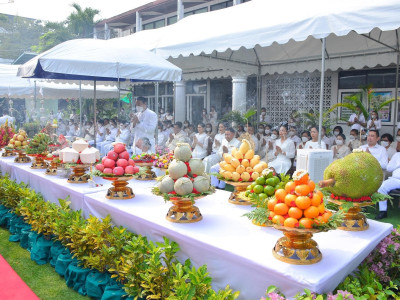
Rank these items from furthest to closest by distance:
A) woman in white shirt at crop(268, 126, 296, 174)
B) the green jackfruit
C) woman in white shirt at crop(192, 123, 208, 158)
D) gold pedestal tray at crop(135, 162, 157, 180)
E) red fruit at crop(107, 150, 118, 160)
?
woman in white shirt at crop(192, 123, 208, 158), woman in white shirt at crop(268, 126, 296, 174), gold pedestal tray at crop(135, 162, 157, 180), red fruit at crop(107, 150, 118, 160), the green jackfruit

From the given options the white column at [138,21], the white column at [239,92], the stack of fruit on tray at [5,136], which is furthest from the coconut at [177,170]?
the white column at [138,21]

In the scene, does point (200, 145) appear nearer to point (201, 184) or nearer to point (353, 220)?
point (201, 184)

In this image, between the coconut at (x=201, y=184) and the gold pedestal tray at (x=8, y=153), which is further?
the gold pedestal tray at (x=8, y=153)

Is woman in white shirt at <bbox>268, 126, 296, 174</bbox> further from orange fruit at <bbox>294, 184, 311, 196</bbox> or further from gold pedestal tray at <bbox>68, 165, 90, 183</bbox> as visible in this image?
orange fruit at <bbox>294, 184, 311, 196</bbox>

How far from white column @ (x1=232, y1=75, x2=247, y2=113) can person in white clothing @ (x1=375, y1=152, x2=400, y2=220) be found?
5320mm

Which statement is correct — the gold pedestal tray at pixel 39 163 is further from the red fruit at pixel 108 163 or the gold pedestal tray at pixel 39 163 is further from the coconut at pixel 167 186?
the coconut at pixel 167 186

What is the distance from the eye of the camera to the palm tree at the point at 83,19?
25.2 metres

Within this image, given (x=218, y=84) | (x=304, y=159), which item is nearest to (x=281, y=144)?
(x=304, y=159)

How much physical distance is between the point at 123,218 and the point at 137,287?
58 cm

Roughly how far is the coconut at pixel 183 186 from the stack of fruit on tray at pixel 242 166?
0.58 m

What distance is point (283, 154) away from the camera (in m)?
6.12

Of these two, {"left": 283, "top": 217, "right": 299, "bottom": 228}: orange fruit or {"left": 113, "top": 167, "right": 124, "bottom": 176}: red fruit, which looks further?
{"left": 113, "top": 167, "right": 124, "bottom": 176}: red fruit

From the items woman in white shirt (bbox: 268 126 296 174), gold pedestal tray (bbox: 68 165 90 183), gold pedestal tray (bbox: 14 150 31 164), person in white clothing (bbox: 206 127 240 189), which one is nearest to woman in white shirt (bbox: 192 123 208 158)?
person in white clothing (bbox: 206 127 240 189)

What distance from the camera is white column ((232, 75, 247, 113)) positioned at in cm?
989
